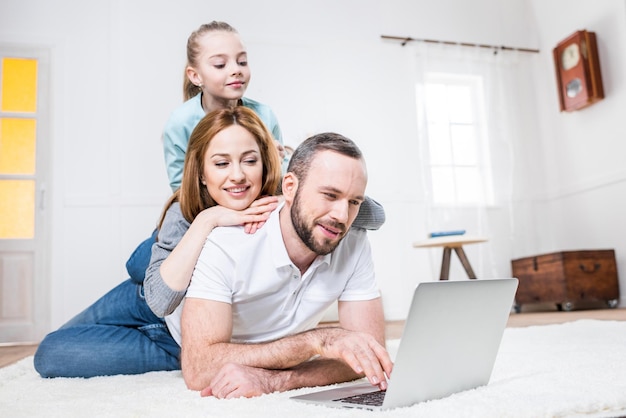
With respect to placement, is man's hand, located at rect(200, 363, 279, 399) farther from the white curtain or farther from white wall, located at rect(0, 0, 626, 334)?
the white curtain

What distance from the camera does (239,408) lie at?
112cm

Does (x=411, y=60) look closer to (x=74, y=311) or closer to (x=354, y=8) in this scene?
(x=354, y=8)

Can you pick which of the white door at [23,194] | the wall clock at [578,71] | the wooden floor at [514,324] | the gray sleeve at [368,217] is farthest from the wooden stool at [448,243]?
the white door at [23,194]

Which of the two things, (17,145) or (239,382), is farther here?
(17,145)

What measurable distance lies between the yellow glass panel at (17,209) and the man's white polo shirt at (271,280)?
3542 millimetres

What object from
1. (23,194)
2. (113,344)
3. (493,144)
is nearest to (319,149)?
(113,344)

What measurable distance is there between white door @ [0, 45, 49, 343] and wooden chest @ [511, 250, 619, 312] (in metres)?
3.90

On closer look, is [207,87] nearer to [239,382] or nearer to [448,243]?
[239,382]

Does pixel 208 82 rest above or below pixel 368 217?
above

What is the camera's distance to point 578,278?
4.48 m

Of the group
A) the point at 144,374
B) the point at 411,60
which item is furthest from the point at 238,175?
the point at 411,60

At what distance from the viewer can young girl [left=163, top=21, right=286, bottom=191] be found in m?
2.08

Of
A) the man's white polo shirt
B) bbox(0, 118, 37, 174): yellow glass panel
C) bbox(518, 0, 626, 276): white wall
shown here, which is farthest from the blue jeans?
bbox(518, 0, 626, 276): white wall

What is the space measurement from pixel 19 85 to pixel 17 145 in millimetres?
489
